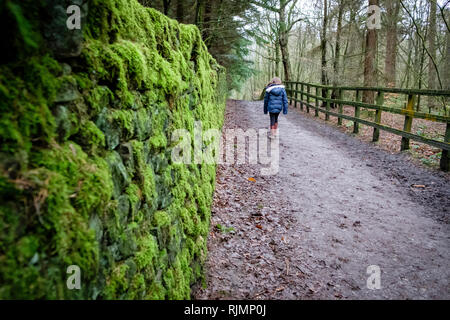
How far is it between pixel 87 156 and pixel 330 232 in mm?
4106

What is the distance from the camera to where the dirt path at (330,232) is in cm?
350

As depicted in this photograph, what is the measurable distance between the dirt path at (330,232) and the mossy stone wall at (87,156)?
1.37m

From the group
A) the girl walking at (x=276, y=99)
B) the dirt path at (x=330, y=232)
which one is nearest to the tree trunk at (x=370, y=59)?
the girl walking at (x=276, y=99)

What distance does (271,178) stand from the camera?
666 centimetres

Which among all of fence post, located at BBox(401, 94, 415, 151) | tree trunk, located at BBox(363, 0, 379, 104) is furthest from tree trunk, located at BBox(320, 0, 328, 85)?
fence post, located at BBox(401, 94, 415, 151)

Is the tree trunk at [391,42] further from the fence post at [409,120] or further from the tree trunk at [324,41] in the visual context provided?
the fence post at [409,120]

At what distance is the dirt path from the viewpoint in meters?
3.50

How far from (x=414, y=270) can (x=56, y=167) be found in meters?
4.24

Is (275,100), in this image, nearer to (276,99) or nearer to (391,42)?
(276,99)

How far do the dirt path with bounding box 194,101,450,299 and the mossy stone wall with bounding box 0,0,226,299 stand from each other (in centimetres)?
137

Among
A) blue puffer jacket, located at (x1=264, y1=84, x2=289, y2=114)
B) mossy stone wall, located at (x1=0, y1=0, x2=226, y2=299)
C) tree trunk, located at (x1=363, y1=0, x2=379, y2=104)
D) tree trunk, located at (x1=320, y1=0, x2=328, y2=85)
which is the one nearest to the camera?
mossy stone wall, located at (x1=0, y1=0, x2=226, y2=299)

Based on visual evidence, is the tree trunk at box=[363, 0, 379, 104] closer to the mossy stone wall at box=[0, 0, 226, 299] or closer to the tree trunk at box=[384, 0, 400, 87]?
the tree trunk at box=[384, 0, 400, 87]

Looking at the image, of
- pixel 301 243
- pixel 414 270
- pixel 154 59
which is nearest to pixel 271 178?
pixel 301 243
